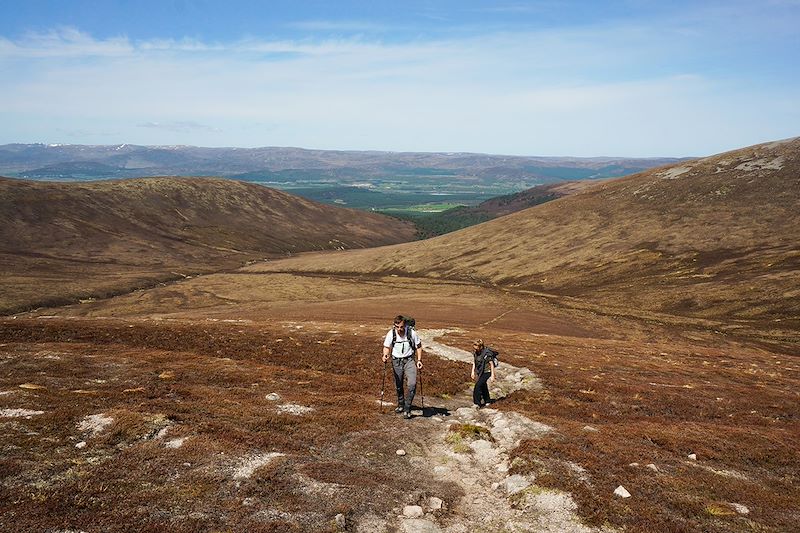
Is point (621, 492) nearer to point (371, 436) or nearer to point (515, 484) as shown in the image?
point (515, 484)

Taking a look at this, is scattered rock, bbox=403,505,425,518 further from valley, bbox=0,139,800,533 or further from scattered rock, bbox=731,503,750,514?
scattered rock, bbox=731,503,750,514

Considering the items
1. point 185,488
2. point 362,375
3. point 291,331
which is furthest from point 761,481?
point 291,331

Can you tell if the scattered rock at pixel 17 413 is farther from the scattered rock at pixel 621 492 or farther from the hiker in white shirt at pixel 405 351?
the scattered rock at pixel 621 492

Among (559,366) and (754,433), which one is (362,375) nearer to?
(559,366)

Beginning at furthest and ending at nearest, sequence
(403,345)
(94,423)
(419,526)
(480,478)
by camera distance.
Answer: (403,345)
(94,423)
(480,478)
(419,526)

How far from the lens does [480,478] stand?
55.4 feet

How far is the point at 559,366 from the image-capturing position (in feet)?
127

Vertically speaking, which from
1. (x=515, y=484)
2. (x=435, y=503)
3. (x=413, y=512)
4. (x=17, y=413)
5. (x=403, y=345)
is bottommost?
(x=515, y=484)

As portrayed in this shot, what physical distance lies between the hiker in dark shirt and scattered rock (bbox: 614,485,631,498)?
31.8 feet

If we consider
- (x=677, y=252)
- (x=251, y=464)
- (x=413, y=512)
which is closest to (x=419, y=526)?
(x=413, y=512)

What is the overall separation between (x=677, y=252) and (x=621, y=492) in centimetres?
14784

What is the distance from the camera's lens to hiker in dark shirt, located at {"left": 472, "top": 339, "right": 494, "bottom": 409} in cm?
2497

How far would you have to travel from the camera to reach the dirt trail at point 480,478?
44.1 feet

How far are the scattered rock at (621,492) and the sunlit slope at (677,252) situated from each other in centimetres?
9680
